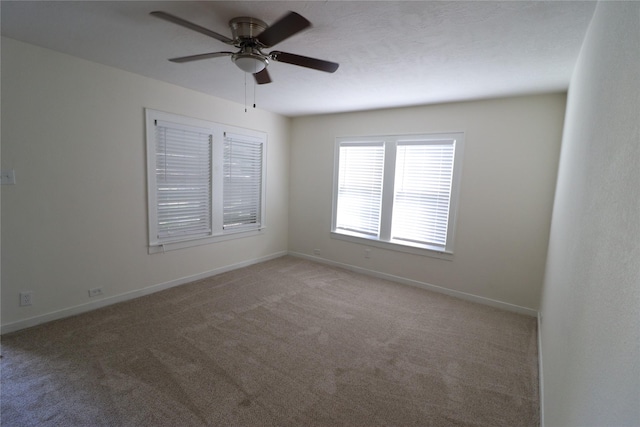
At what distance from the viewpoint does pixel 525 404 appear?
6.81ft

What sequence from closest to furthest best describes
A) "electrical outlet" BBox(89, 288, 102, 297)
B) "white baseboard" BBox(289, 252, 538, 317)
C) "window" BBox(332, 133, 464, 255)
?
1. "electrical outlet" BBox(89, 288, 102, 297)
2. "white baseboard" BBox(289, 252, 538, 317)
3. "window" BBox(332, 133, 464, 255)

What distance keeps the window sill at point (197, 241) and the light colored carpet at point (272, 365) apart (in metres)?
0.59

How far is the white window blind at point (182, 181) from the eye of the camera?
363 cm

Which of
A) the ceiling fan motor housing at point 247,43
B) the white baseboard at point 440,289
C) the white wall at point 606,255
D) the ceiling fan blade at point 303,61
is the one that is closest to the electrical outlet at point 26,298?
the ceiling fan motor housing at point 247,43

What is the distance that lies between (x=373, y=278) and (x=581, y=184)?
3.24 meters

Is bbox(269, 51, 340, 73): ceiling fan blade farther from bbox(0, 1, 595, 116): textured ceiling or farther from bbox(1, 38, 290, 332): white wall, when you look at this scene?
bbox(1, 38, 290, 332): white wall

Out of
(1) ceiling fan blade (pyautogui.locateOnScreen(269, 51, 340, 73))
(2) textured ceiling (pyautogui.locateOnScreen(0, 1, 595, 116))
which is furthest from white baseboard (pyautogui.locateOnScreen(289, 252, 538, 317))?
(1) ceiling fan blade (pyautogui.locateOnScreen(269, 51, 340, 73))

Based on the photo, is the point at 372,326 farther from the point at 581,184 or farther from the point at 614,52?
the point at 614,52

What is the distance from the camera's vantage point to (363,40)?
2.23 m

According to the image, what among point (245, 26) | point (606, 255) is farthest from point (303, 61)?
point (606, 255)

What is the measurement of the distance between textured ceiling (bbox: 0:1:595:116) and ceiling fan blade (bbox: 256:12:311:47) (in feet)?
0.70

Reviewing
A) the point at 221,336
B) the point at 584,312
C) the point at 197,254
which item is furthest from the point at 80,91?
the point at 584,312

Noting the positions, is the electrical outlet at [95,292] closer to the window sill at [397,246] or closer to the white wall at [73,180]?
the white wall at [73,180]

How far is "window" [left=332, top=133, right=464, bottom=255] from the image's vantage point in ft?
13.0
